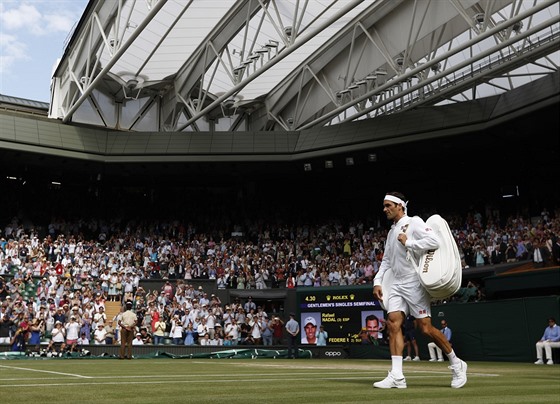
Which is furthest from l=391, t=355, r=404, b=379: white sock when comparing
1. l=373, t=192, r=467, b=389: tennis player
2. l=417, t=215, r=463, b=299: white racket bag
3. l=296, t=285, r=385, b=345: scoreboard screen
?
l=296, t=285, r=385, b=345: scoreboard screen

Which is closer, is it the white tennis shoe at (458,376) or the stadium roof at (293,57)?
the white tennis shoe at (458,376)

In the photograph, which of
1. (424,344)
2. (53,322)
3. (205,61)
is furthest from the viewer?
(205,61)

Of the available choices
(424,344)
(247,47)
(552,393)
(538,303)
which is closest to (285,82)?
(247,47)

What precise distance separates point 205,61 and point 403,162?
12665 mm

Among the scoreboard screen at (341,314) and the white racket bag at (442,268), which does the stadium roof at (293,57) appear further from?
→ the white racket bag at (442,268)

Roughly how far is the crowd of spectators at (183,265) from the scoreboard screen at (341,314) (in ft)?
5.46

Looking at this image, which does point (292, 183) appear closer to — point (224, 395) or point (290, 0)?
point (290, 0)

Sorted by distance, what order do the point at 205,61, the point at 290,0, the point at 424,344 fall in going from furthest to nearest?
the point at 205,61, the point at 290,0, the point at 424,344

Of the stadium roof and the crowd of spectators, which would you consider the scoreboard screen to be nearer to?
the crowd of spectators

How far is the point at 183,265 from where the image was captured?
107 ft

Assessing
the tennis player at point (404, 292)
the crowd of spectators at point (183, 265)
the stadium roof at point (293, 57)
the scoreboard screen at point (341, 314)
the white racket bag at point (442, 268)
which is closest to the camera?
the white racket bag at point (442, 268)

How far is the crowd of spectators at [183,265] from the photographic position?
992 inches

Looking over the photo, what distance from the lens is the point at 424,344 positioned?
926 inches

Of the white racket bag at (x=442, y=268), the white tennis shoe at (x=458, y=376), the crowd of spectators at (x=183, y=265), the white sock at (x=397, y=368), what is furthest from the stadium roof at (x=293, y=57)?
the white sock at (x=397, y=368)
